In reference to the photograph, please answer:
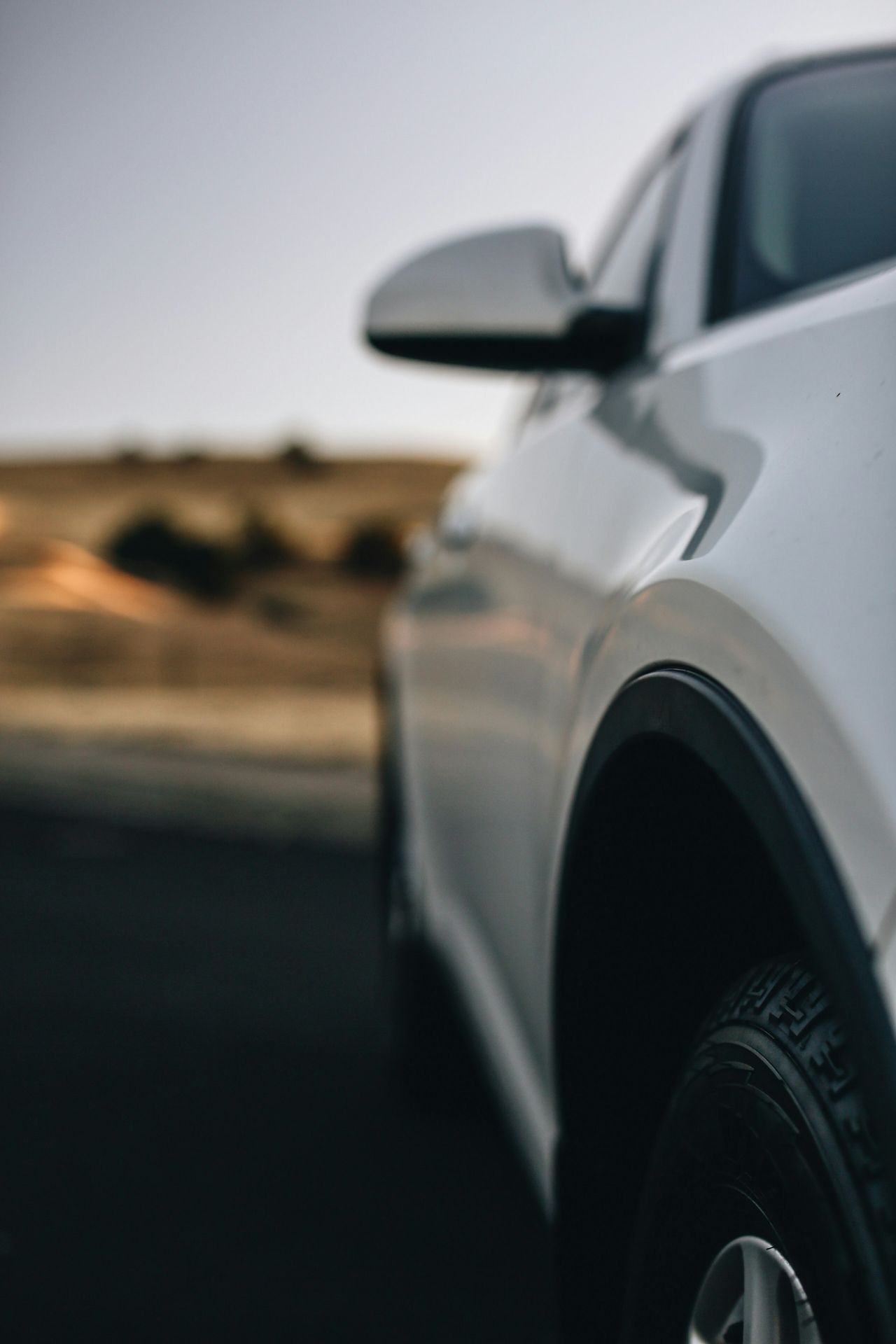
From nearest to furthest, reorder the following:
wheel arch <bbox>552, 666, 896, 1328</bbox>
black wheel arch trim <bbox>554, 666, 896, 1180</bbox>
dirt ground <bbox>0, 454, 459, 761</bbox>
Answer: black wheel arch trim <bbox>554, 666, 896, 1180</bbox> → wheel arch <bbox>552, 666, 896, 1328</bbox> → dirt ground <bbox>0, 454, 459, 761</bbox>

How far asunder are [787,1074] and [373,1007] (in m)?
3.41

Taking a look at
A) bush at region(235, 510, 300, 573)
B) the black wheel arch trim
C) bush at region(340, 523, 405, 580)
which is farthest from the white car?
bush at region(235, 510, 300, 573)

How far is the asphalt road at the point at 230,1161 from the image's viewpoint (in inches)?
97.0

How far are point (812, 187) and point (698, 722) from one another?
3.81 ft

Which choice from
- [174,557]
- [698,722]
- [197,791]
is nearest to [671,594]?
[698,722]

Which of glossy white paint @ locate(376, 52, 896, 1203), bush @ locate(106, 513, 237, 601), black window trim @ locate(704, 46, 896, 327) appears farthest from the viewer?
bush @ locate(106, 513, 237, 601)

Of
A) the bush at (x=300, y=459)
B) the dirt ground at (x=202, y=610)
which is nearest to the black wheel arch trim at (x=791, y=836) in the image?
the dirt ground at (x=202, y=610)

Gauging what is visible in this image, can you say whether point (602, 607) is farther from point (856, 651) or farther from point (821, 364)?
point (856, 651)

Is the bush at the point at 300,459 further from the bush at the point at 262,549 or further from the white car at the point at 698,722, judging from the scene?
the white car at the point at 698,722

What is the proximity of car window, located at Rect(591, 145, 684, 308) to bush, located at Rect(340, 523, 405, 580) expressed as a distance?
190 ft

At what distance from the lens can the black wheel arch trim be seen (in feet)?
2.80

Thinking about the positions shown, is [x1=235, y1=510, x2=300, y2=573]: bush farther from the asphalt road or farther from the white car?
the white car

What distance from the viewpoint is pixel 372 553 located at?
62.9m

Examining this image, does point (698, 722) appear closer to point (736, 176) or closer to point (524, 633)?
point (524, 633)
